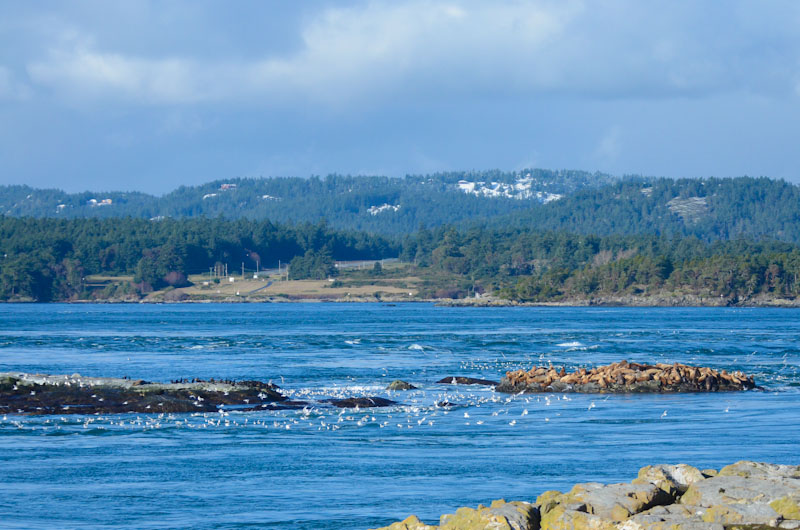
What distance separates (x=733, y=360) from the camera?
6234 centimetres

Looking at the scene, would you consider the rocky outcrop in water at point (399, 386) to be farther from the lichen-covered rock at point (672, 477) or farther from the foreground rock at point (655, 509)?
the foreground rock at point (655, 509)

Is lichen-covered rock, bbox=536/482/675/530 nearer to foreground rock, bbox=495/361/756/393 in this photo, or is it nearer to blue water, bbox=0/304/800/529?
blue water, bbox=0/304/800/529

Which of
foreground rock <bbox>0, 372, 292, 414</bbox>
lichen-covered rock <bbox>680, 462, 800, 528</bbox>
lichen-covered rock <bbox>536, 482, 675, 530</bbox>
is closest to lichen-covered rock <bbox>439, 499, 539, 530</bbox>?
lichen-covered rock <bbox>536, 482, 675, 530</bbox>

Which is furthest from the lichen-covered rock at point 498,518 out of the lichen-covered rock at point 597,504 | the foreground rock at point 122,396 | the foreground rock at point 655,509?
the foreground rock at point 122,396

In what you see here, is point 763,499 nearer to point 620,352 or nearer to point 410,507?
point 410,507

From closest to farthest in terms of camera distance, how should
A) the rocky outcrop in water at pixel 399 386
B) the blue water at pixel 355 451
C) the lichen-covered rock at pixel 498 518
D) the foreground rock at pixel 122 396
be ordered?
the lichen-covered rock at pixel 498 518 < the blue water at pixel 355 451 < the foreground rock at pixel 122 396 < the rocky outcrop in water at pixel 399 386

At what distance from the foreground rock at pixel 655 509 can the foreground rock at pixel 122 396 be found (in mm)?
22016

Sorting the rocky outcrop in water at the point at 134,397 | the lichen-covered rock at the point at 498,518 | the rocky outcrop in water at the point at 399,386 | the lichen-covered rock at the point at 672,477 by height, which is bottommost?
the rocky outcrop in water at the point at 399,386

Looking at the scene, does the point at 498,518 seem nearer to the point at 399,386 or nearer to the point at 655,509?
the point at 655,509

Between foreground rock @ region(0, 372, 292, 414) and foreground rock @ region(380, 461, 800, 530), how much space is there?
22016 mm

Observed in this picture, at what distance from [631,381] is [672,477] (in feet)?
88.1

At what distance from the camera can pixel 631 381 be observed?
4394 cm

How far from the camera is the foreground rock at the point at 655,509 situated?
51.0 feet

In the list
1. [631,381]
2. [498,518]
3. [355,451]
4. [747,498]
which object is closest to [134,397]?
[355,451]
